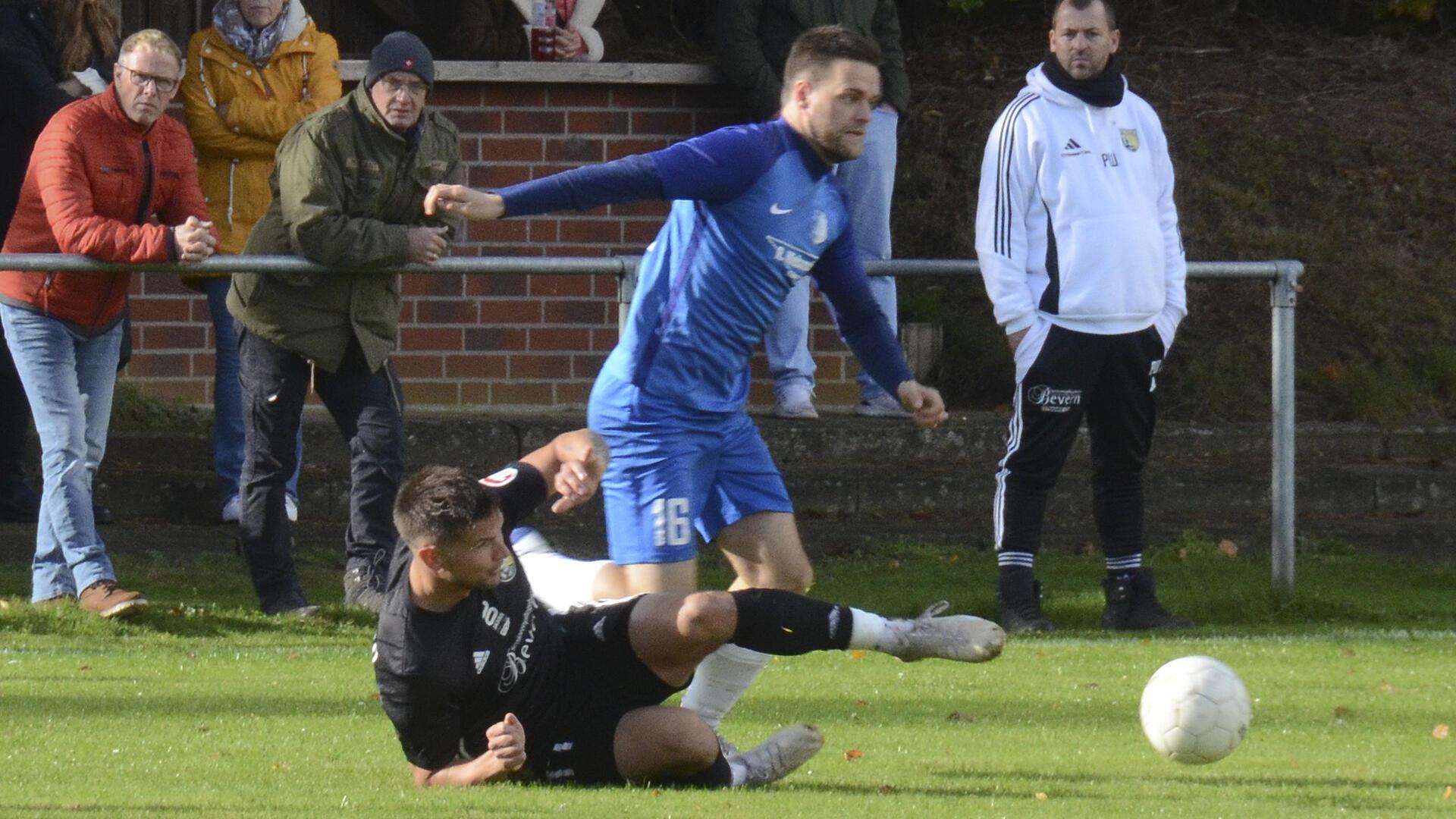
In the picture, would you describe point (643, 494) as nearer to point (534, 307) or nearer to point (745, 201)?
point (745, 201)

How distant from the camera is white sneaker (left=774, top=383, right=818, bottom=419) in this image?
11.3 m

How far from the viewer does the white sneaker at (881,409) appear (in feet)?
37.8

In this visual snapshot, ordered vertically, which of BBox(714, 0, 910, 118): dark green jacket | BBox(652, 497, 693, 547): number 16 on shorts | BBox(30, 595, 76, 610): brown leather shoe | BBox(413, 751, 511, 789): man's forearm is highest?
BBox(714, 0, 910, 118): dark green jacket

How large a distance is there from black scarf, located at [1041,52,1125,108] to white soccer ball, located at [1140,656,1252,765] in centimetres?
333

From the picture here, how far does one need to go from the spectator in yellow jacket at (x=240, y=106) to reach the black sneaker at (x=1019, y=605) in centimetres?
318

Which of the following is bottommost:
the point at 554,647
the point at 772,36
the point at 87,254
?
the point at 554,647

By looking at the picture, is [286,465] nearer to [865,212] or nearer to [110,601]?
[110,601]

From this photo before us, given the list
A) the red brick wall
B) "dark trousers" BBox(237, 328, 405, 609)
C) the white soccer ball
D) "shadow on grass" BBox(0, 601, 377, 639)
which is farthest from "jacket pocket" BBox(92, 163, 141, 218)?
the white soccer ball

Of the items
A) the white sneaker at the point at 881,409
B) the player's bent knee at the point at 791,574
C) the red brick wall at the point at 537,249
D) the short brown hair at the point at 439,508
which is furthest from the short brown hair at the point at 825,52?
the red brick wall at the point at 537,249

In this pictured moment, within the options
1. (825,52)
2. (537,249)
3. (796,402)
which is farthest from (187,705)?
(537,249)

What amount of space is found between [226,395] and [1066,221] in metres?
3.86

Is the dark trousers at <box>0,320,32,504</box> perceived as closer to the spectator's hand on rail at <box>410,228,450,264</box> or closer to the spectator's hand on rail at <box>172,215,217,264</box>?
the spectator's hand on rail at <box>172,215,217,264</box>

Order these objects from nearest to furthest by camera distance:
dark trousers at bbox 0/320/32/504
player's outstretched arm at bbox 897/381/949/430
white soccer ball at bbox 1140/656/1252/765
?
1. white soccer ball at bbox 1140/656/1252/765
2. player's outstretched arm at bbox 897/381/949/430
3. dark trousers at bbox 0/320/32/504

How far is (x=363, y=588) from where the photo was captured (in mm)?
8609
